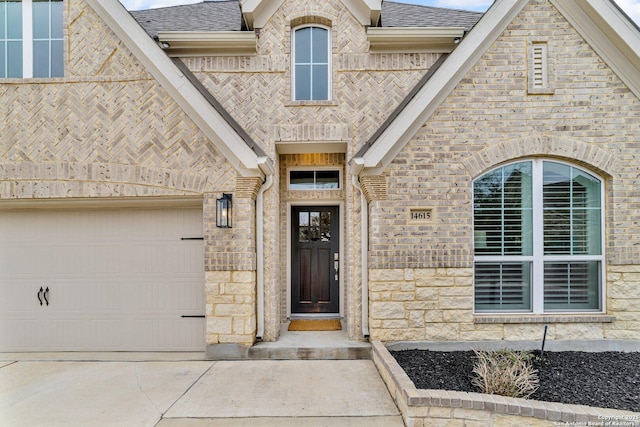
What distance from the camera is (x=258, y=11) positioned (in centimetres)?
574

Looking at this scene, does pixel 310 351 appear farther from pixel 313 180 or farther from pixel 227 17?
pixel 227 17

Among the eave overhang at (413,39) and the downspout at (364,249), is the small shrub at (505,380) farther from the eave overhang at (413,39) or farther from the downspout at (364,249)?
the eave overhang at (413,39)

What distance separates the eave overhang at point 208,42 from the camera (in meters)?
5.70

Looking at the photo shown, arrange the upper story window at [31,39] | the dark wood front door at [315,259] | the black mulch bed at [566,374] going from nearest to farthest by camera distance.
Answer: the black mulch bed at [566,374], the upper story window at [31,39], the dark wood front door at [315,259]

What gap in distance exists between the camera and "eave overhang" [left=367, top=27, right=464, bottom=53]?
5668mm

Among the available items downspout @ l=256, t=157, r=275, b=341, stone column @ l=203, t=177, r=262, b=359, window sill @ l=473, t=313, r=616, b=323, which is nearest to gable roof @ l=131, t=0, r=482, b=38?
downspout @ l=256, t=157, r=275, b=341

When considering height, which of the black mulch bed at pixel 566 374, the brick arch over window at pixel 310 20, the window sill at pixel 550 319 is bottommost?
the black mulch bed at pixel 566 374

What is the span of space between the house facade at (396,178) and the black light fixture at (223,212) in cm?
3

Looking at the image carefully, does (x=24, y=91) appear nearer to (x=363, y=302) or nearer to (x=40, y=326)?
(x=40, y=326)

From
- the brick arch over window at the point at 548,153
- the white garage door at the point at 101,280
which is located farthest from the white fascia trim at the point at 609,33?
the white garage door at the point at 101,280

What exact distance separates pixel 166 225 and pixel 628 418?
640cm

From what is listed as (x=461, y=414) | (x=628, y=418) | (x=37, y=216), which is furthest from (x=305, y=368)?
(x=37, y=216)

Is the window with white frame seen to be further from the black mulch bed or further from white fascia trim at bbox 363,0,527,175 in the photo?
white fascia trim at bbox 363,0,527,175

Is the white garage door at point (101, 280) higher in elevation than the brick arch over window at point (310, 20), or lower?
lower
